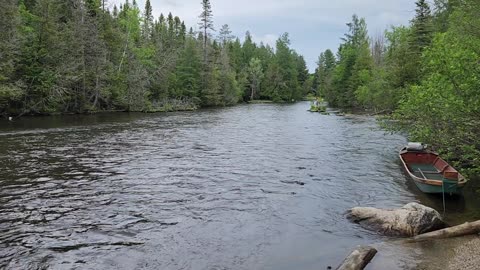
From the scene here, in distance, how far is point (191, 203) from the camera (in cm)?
1238

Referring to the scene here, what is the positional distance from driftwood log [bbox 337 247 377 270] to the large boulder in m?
1.83

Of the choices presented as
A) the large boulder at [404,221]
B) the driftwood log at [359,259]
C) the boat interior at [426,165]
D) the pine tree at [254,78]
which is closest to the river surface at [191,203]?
the driftwood log at [359,259]

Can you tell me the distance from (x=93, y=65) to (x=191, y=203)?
37.5 metres

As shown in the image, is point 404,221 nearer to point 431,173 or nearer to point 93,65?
point 431,173

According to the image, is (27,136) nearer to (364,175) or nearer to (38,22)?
(38,22)

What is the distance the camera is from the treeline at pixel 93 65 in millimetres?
36656

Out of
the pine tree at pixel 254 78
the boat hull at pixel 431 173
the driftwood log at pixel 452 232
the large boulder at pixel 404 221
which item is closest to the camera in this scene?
the driftwood log at pixel 452 232

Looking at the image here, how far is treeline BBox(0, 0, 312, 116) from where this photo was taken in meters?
36.7

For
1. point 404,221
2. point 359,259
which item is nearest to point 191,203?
point 359,259

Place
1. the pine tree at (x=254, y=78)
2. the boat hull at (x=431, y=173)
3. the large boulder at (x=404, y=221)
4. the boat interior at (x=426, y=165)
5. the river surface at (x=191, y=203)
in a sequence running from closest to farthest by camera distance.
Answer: the river surface at (x=191, y=203) → the large boulder at (x=404, y=221) → the boat hull at (x=431, y=173) → the boat interior at (x=426, y=165) → the pine tree at (x=254, y=78)

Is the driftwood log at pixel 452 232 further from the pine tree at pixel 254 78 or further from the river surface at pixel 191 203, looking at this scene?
the pine tree at pixel 254 78

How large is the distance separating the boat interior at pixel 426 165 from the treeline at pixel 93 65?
30.8 meters

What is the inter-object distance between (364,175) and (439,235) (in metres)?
7.57

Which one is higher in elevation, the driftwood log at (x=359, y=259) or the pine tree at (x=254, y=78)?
the pine tree at (x=254, y=78)
